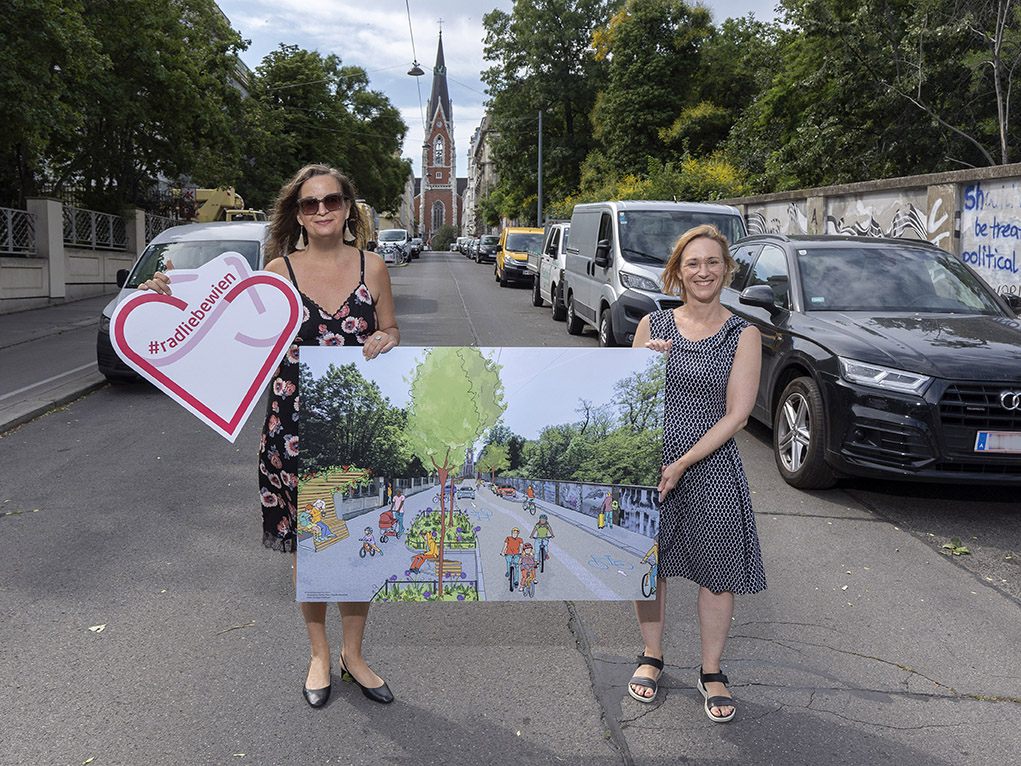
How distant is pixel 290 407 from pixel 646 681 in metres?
1.62

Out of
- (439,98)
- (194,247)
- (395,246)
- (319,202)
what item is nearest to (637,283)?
(194,247)

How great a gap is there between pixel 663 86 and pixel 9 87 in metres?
34.8

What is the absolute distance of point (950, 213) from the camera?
12.8 m

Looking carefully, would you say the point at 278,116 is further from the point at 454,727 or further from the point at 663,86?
the point at 454,727

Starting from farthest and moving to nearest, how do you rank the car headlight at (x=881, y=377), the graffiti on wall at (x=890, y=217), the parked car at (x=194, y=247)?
1. the graffiti on wall at (x=890, y=217)
2. the parked car at (x=194, y=247)
3. the car headlight at (x=881, y=377)

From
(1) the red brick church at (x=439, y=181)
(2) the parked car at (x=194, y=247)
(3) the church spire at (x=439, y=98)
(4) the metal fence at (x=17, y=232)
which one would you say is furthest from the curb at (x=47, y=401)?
(1) the red brick church at (x=439, y=181)

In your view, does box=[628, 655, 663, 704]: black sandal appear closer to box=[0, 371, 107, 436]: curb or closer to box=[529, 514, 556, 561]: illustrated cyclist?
box=[529, 514, 556, 561]: illustrated cyclist

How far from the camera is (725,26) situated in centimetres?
4672

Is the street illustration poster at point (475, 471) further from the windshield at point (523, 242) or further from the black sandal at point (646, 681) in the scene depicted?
the windshield at point (523, 242)

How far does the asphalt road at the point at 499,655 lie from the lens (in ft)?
9.98

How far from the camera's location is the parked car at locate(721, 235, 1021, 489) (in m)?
5.33

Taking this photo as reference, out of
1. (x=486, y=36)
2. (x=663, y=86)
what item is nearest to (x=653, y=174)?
(x=663, y=86)

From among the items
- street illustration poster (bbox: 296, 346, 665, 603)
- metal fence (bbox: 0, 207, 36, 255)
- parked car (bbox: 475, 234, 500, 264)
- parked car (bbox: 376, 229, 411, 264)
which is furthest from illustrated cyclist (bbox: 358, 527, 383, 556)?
parked car (bbox: 475, 234, 500, 264)

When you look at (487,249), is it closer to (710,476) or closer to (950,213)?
(950,213)
